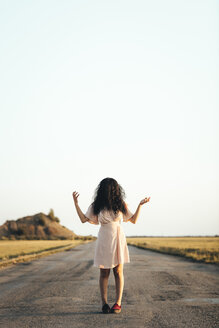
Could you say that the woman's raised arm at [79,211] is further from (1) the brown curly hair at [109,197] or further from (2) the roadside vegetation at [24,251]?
(2) the roadside vegetation at [24,251]

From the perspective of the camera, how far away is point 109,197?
6.48m

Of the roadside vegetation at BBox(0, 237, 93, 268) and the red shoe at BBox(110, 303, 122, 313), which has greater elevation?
the roadside vegetation at BBox(0, 237, 93, 268)

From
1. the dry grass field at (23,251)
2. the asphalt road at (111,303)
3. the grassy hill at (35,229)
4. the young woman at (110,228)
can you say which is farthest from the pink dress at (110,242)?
the grassy hill at (35,229)

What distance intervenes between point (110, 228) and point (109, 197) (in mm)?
482

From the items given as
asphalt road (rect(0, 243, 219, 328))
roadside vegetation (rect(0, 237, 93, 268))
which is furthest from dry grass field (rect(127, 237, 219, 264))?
asphalt road (rect(0, 243, 219, 328))

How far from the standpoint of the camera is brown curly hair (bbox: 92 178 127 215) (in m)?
6.50

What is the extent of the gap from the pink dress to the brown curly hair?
0.28 feet

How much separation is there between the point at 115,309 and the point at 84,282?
495 centimetres

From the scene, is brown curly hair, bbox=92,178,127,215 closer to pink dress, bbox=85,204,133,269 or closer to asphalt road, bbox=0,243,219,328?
pink dress, bbox=85,204,133,269

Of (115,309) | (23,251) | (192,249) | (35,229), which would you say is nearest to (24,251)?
(23,251)

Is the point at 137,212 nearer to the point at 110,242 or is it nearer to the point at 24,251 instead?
the point at 110,242

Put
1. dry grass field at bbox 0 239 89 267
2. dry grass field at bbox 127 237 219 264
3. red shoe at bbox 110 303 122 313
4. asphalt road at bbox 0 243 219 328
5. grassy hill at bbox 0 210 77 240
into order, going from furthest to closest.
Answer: grassy hill at bbox 0 210 77 240 → dry grass field at bbox 127 237 219 264 → dry grass field at bbox 0 239 89 267 → red shoe at bbox 110 303 122 313 → asphalt road at bbox 0 243 219 328

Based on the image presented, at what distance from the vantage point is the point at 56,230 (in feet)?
499

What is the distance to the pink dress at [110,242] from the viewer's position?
20.9ft
